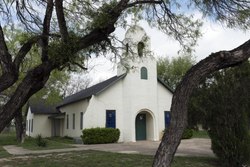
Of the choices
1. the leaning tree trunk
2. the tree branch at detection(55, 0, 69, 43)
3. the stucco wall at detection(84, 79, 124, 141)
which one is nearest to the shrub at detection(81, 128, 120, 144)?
the stucco wall at detection(84, 79, 124, 141)

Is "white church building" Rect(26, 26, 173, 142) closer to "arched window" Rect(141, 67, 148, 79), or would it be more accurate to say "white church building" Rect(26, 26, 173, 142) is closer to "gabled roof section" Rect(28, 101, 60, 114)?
"arched window" Rect(141, 67, 148, 79)

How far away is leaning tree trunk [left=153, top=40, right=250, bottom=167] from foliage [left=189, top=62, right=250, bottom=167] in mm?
5933

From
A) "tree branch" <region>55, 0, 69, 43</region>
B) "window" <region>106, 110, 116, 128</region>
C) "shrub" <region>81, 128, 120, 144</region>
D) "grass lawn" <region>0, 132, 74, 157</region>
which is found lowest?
"grass lawn" <region>0, 132, 74, 157</region>

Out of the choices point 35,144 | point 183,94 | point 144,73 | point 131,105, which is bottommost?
point 35,144

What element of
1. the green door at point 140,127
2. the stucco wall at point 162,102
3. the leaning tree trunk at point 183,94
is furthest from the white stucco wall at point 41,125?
the leaning tree trunk at point 183,94

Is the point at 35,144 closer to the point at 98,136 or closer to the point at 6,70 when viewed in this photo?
the point at 98,136

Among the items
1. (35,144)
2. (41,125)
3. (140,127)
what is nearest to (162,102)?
(140,127)

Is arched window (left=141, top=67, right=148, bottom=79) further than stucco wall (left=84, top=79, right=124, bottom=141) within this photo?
Yes

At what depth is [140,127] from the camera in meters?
29.1

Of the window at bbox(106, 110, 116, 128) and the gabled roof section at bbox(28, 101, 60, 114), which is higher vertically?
the gabled roof section at bbox(28, 101, 60, 114)

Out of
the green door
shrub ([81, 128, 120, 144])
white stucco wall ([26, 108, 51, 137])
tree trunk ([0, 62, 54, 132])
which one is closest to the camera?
tree trunk ([0, 62, 54, 132])

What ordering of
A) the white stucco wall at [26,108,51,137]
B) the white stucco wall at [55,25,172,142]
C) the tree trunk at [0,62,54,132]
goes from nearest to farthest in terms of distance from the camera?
the tree trunk at [0,62,54,132] < the white stucco wall at [55,25,172,142] < the white stucco wall at [26,108,51,137]

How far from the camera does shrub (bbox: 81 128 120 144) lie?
82.6 feet

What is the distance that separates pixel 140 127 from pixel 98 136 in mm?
5207
